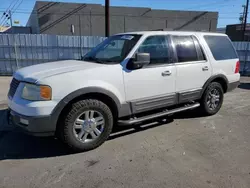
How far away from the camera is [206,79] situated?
4.73 metres

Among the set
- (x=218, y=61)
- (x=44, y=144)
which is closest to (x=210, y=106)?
(x=218, y=61)

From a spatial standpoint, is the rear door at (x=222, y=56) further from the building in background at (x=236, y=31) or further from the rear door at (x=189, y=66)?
the building in background at (x=236, y=31)

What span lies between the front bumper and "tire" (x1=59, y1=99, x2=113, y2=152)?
19 centimetres

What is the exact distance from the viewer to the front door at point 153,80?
146 inches

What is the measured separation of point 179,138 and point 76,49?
307 inches

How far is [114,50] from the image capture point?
4191 millimetres

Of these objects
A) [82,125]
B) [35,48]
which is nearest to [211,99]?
[82,125]

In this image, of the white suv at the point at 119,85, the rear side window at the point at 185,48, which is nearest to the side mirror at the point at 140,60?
the white suv at the point at 119,85

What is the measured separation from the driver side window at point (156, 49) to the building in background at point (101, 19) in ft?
75.4

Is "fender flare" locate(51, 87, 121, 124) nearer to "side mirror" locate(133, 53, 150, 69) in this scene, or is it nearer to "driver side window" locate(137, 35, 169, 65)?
"side mirror" locate(133, 53, 150, 69)

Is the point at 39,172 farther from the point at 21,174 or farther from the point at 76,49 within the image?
the point at 76,49

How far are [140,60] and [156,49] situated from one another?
66 cm

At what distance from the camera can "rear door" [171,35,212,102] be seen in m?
4.27

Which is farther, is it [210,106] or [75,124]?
[210,106]
